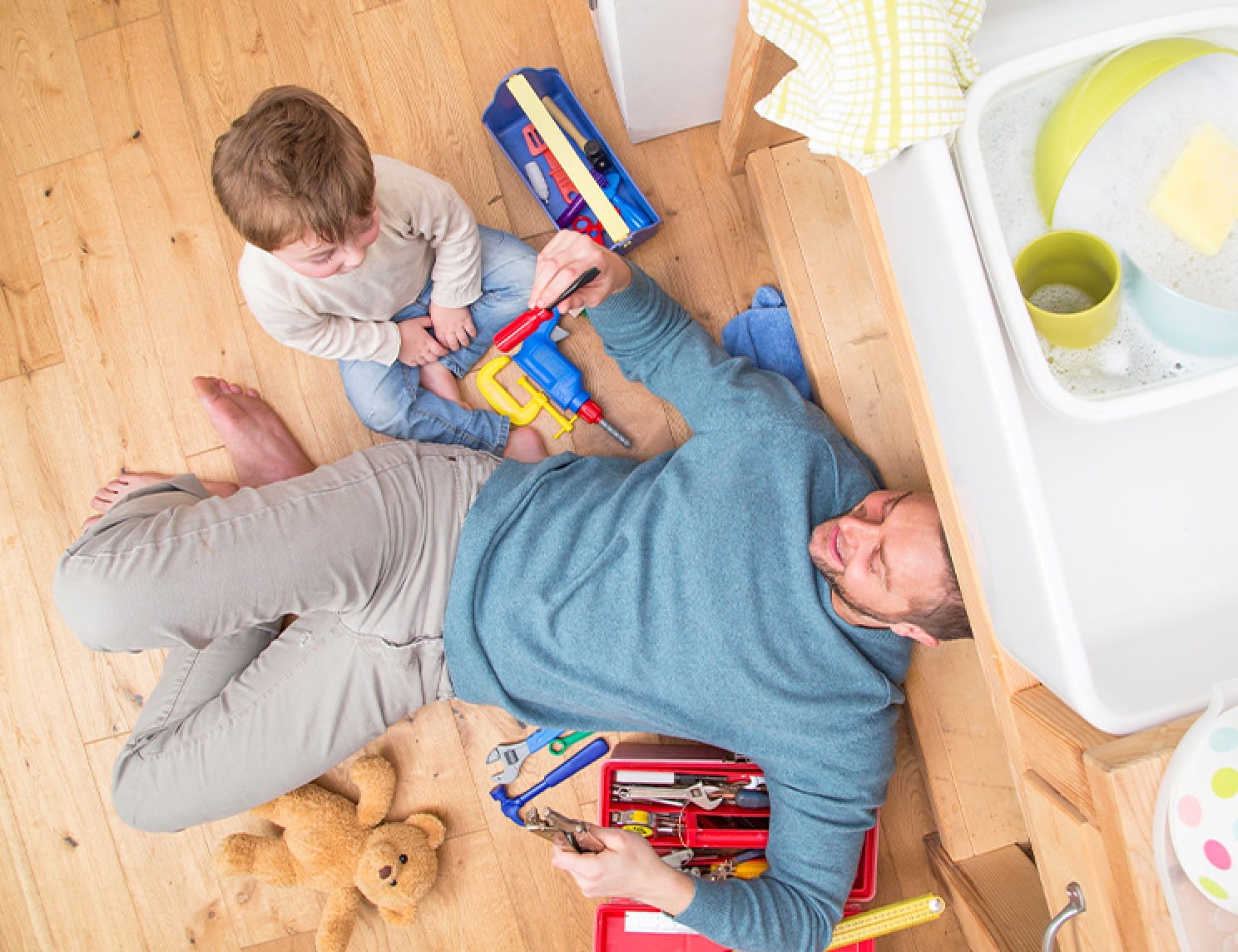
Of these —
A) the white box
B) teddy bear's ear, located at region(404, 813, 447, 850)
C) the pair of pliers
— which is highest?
the white box

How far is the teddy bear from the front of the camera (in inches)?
47.5

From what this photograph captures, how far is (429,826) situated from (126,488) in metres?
0.70

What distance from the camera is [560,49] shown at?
1285 mm

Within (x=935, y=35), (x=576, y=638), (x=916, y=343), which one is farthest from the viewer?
(x=576, y=638)

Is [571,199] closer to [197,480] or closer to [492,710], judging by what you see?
[197,480]

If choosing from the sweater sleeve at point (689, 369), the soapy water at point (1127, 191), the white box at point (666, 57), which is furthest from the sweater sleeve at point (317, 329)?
the soapy water at point (1127, 191)

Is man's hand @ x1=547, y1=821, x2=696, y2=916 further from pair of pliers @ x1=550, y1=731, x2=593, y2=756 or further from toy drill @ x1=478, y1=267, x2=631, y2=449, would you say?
toy drill @ x1=478, y1=267, x2=631, y2=449

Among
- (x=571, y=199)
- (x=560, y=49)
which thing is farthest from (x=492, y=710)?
(x=560, y=49)

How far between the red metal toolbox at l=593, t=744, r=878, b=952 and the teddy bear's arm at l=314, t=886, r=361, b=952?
394 millimetres

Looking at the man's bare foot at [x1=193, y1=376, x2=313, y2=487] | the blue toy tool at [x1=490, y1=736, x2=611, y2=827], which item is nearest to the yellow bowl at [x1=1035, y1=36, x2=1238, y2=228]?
the blue toy tool at [x1=490, y1=736, x2=611, y2=827]

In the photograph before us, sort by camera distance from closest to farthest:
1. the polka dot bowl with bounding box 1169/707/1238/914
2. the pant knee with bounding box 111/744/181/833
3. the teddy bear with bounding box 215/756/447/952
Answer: the polka dot bowl with bounding box 1169/707/1238/914
the pant knee with bounding box 111/744/181/833
the teddy bear with bounding box 215/756/447/952

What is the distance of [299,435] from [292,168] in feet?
1.87

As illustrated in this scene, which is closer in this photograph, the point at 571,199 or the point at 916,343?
the point at 916,343

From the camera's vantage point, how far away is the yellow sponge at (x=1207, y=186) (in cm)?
59
